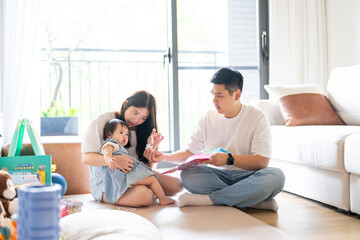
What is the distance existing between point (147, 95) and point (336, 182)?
116 centimetres

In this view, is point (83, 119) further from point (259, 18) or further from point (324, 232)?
point (324, 232)

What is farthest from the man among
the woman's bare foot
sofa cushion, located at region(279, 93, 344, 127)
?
sofa cushion, located at region(279, 93, 344, 127)

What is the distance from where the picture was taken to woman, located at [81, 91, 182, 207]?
214cm

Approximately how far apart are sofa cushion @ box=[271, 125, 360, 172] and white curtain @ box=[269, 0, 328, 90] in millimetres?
1583

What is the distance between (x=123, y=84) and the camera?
19.0 ft

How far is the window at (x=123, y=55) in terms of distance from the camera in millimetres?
5445

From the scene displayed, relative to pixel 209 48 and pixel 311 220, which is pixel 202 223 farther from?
pixel 209 48

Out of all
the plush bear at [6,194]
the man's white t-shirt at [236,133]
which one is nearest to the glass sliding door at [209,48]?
the man's white t-shirt at [236,133]

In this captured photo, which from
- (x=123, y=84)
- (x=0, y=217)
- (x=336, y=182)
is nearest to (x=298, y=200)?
(x=336, y=182)

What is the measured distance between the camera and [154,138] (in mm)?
2287

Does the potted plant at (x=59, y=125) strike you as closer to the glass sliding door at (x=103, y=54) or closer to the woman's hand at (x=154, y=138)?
the woman's hand at (x=154, y=138)

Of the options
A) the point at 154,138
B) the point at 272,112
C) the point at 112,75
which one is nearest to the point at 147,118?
the point at 154,138

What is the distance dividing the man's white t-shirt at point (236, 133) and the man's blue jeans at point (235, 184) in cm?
9

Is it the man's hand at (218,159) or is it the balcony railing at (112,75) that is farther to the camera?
the balcony railing at (112,75)
